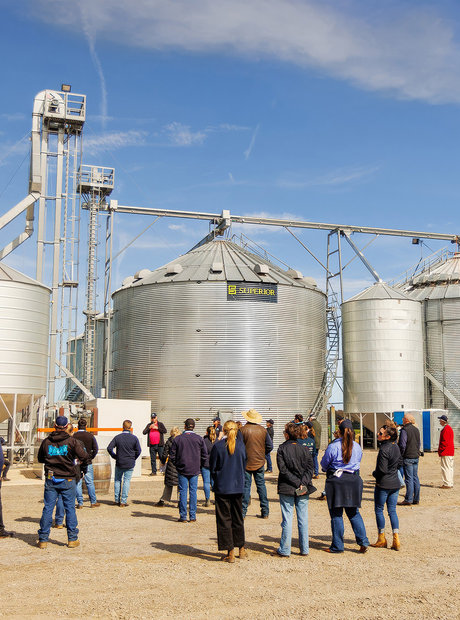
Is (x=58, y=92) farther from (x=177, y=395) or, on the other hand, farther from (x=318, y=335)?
(x=318, y=335)

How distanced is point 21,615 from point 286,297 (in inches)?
1161

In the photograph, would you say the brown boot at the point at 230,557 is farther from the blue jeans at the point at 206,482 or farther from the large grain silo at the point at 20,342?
the large grain silo at the point at 20,342

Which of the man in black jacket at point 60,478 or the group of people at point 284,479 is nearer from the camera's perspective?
the group of people at point 284,479

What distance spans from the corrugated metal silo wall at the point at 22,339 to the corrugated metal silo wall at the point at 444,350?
84.0 feet

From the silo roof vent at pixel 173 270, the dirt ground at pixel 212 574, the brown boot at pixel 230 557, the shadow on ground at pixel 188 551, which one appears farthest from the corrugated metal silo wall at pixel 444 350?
the brown boot at pixel 230 557

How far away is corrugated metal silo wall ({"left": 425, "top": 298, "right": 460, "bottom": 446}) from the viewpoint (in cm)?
4141

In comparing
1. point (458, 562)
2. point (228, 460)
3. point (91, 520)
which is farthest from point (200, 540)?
point (458, 562)

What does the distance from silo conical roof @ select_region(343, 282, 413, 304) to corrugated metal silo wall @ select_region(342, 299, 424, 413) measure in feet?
0.98

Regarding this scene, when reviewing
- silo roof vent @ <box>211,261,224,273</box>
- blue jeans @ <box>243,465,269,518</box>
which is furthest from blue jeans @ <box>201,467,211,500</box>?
silo roof vent @ <box>211,261,224,273</box>

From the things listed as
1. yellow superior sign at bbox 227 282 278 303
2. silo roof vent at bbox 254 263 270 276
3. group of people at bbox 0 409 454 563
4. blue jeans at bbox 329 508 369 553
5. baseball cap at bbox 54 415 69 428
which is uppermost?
silo roof vent at bbox 254 263 270 276

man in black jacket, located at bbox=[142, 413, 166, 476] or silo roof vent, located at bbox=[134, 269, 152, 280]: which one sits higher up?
silo roof vent, located at bbox=[134, 269, 152, 280]

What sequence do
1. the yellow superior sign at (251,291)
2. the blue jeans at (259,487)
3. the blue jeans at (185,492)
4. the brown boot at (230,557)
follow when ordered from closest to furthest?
the brown boot at (230,557) → the blue jeans at (259,487) → the blue jeans at (185,492) → the yellow superior sign at (251,291)

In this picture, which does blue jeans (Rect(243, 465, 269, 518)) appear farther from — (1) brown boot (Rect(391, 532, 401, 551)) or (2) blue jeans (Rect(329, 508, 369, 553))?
(1) brown boot (Rect(391, 532, 401, 551))

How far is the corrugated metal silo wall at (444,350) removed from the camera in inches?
1630
